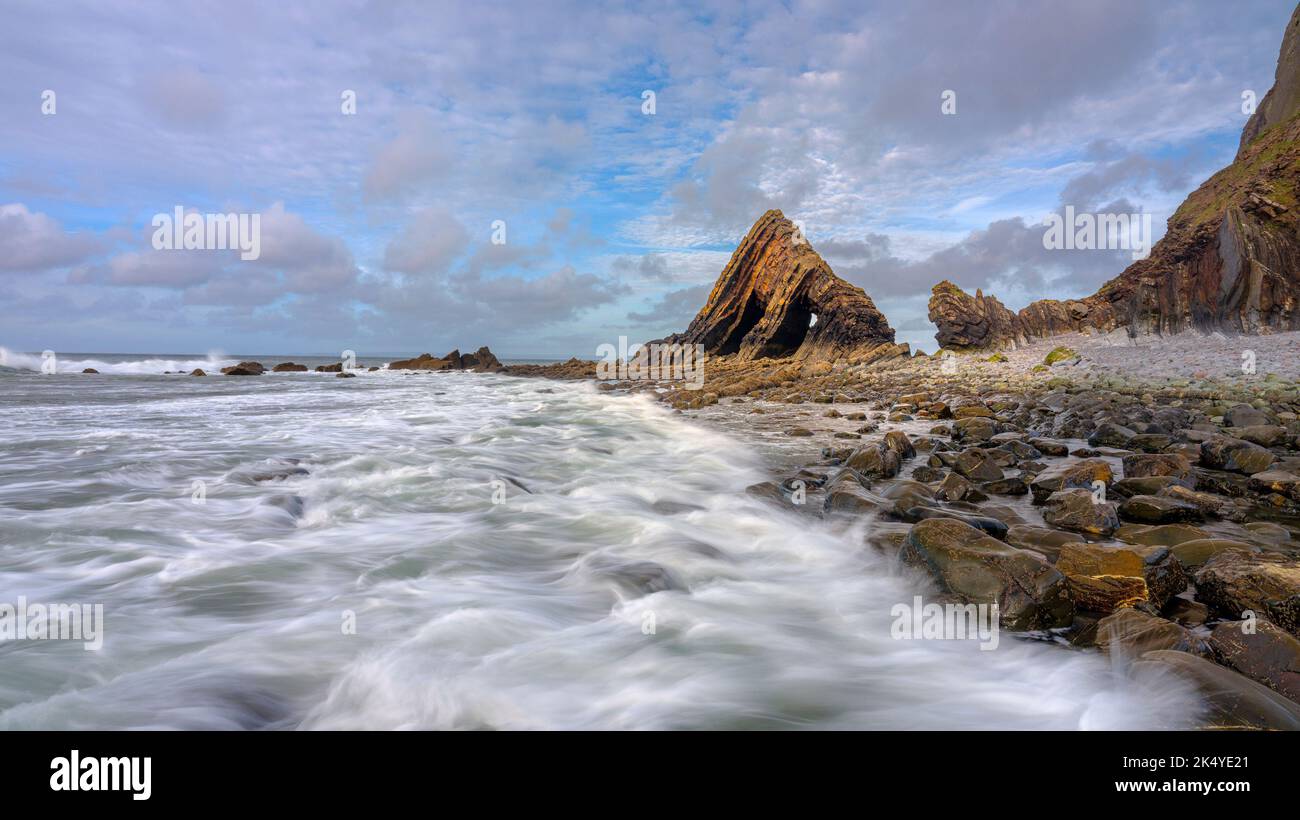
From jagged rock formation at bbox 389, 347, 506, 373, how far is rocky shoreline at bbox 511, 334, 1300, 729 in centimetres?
5987

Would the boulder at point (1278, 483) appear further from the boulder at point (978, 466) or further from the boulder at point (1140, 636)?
the boulder at point (1140, 636)

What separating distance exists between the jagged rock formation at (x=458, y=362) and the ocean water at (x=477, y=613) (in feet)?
205

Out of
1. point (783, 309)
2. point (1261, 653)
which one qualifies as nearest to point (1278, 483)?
point (1261, 653)

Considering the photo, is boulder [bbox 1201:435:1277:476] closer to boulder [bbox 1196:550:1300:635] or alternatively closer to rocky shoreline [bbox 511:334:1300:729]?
rocky shoreline [bbox 511:334:1300:729]

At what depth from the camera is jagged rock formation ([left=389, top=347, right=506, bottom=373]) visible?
7050 centimetres

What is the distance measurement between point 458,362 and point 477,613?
241 feet

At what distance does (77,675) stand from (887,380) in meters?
26.1

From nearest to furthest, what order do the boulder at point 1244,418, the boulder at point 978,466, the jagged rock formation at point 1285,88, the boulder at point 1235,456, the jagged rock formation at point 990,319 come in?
the boulder at point 1235,456, the boulder at point 978,466, the boulder at point 1244,418, the jagged rock formation at point 990,319, the jagged rock formation at point 1285,88

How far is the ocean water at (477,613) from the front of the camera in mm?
3092

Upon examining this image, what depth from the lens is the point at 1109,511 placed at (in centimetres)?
521

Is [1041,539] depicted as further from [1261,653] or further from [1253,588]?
[1261,653]

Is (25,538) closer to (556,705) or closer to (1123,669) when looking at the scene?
(556,705)

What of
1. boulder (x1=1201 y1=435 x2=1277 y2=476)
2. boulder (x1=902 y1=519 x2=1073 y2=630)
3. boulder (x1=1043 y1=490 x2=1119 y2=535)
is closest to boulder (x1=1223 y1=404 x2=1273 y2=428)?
boulder (x1=1201 y1=435 x2=1277 y2=476)

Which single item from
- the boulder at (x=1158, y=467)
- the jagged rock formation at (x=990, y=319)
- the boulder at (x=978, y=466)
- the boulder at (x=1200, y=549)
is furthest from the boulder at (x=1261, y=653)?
the jagged rock formation at (x=990, y=319)
